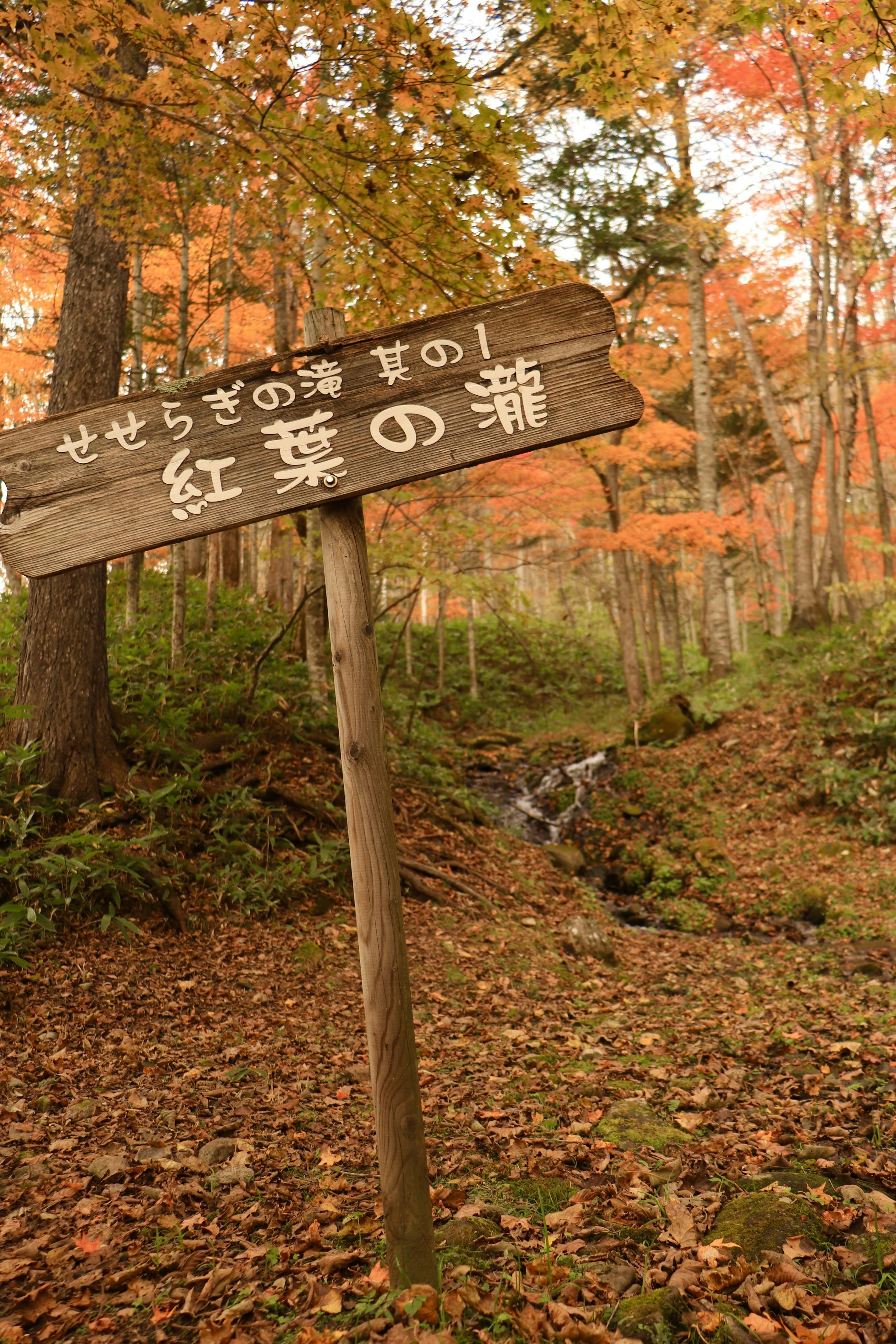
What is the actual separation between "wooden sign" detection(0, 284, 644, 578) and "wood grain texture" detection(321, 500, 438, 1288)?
221 millimetres

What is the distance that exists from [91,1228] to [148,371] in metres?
9.94

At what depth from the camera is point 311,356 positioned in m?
2.43

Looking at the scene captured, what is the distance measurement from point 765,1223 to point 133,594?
324 inches

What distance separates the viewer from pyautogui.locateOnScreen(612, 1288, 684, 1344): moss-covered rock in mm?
2223

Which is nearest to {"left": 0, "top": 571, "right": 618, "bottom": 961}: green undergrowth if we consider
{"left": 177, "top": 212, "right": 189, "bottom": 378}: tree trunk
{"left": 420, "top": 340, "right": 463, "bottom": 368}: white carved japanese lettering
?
{"left": 177, "top": 212, "right": 189, "bottom": 378}: tree trunk

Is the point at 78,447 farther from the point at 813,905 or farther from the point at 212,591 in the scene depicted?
the point at 813,905

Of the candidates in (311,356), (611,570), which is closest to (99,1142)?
(311,356)

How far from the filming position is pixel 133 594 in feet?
28.8

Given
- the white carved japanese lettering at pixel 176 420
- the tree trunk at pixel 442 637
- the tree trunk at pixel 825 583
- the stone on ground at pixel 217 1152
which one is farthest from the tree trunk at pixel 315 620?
the tree trunk at pixel 825 583

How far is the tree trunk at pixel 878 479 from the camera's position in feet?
46.0

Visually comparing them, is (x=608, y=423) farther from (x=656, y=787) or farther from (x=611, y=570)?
(x=611, y=570)

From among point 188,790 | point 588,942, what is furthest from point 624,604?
point 188,790

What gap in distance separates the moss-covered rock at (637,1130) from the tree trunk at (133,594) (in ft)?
23.2

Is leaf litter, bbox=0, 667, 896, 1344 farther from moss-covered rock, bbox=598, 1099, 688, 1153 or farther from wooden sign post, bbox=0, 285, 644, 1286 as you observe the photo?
wooden sign post, bbox=0, 285, 644, 1286
